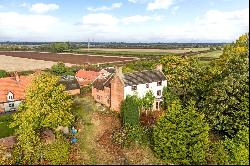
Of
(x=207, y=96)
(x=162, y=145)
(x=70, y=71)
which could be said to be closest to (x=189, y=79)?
(x=207, y=96)

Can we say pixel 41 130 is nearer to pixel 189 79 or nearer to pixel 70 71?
pixel 189 79

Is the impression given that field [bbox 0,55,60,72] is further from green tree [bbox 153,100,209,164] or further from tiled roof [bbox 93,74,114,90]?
green tree [bbox 153,100,209,164]

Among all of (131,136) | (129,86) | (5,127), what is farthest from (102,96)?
(131,136)

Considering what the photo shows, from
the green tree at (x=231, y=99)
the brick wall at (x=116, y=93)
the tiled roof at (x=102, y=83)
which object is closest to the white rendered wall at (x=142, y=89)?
the brick wall at (x=116, y=93)

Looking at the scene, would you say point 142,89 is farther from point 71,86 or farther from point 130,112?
point 71,86

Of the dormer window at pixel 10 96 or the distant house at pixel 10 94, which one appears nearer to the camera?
the distant house at pixel 10 94

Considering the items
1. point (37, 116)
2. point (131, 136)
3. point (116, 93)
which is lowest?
point (131, 136)

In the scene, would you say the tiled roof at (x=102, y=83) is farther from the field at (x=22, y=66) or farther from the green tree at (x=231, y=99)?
the field at (x=22, y=66)
